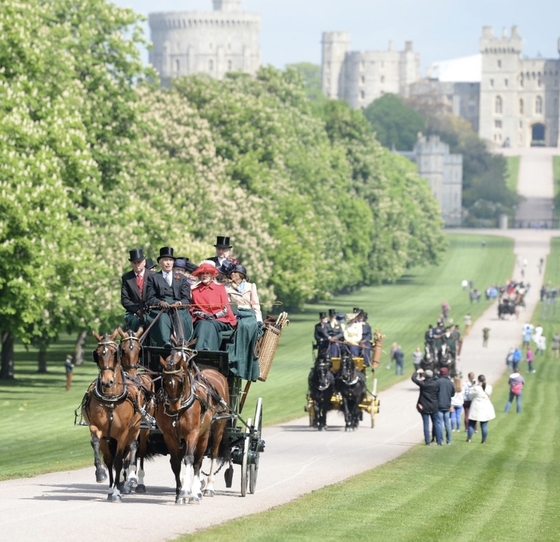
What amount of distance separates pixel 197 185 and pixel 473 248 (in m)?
93.5

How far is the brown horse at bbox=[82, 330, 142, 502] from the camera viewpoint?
2025 centimetres

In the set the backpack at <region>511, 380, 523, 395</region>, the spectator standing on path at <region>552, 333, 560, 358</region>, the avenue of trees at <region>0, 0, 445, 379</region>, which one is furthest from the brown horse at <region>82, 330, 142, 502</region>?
the spectator standing on path at <region>552, 333, 560, 358</region>

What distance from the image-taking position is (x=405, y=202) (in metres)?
141

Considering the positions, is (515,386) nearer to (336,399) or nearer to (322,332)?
(336,399)

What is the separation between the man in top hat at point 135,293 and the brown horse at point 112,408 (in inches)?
45.5

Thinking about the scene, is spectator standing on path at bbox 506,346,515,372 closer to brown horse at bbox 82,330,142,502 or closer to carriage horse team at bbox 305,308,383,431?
carriage horse team at bbox 305,308,383,431

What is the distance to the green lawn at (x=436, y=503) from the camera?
64.1 ft

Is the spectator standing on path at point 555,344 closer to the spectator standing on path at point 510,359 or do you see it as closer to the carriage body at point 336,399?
the spectator standing on path at point 510,359

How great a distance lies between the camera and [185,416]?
20.6 meters

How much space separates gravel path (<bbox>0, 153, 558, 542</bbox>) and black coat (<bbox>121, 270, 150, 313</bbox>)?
2.53 meters

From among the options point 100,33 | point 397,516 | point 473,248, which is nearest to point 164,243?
point 100,33

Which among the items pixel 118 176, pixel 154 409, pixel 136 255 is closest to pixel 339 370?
pixel 136 255

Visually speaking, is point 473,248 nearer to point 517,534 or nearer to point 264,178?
point 264,178

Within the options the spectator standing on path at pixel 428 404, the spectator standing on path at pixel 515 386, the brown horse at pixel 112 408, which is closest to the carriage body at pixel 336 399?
the spectator standing on path at pixel 428 404
